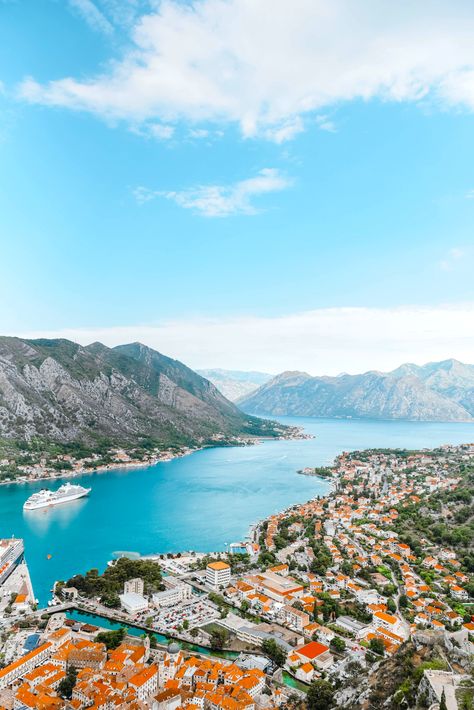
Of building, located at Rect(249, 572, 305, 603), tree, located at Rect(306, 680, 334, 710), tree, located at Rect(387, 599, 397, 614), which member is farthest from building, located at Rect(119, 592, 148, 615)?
tree, located at Rect(387, 599, 397, 614)

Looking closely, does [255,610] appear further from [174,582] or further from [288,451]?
[288,451]

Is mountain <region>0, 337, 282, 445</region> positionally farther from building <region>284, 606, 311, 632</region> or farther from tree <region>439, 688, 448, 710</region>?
tree <region>439, 688, 448, 710</region>

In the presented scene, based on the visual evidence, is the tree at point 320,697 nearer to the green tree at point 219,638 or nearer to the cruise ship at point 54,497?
the green tree at point 219,638

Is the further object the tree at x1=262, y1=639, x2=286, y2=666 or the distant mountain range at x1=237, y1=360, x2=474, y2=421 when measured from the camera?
the distant mountain range at x1=237, y1=360, x2=474, y2=421

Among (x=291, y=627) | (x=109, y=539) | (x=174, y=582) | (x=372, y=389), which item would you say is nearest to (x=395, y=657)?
(x=291, y=627)

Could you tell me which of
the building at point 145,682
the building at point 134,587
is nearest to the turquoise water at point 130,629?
the building at point 134,587
